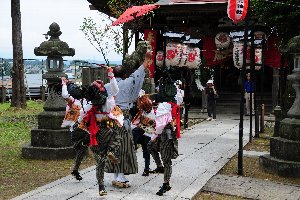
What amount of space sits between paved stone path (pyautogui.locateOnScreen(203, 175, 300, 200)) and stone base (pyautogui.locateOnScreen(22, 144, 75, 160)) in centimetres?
355

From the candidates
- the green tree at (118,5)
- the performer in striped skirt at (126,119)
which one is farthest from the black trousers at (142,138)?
the green tree at (118,5)

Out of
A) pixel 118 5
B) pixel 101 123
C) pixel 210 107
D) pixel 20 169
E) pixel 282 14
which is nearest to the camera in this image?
pixel 101 123

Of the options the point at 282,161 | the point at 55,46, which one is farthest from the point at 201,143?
the point at 55,46

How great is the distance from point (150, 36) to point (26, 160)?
1279 cm

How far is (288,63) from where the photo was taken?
16.3 m

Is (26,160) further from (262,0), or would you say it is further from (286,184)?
(262,0)

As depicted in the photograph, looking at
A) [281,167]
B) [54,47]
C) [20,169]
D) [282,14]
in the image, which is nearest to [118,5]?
[282,14]

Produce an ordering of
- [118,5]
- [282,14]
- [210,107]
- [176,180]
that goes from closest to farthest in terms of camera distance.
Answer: [176,180] → [282,14] → [210,107] → [118,5]

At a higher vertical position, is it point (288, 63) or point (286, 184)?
point (288, 63)

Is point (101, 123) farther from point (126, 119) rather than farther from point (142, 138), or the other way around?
point (142, 138)

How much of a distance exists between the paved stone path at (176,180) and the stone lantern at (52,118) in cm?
157

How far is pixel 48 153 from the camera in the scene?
9500 mm

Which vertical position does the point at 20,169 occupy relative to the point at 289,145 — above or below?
below

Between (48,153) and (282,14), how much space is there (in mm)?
9028
